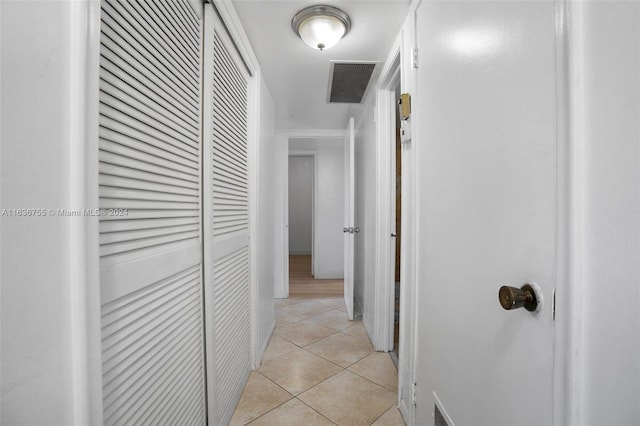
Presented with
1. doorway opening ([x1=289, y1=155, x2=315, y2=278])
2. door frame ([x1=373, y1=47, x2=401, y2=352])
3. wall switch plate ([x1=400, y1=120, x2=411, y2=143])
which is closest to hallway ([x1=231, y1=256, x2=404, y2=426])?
door frame ([x1=373, y1=47, x2=401, y2=352])

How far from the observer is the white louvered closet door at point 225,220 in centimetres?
126

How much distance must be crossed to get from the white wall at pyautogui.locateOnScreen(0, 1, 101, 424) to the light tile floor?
1246mm

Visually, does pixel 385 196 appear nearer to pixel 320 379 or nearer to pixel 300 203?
pixel 320 379

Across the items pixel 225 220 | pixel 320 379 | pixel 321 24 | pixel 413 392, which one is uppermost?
pixel 321 24

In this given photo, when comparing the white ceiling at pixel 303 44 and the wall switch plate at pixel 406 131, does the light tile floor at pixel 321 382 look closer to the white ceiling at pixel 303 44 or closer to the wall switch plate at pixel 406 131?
the wall switch plate at pixel 406 131

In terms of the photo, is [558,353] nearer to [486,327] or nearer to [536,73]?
[486,327]

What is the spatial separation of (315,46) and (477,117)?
114 centimetres

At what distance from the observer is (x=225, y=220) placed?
4.90 feet

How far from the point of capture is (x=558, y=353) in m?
0.54

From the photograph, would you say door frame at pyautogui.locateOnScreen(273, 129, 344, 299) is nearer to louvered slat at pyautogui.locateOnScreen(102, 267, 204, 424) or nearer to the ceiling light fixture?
the ceiling light fixture

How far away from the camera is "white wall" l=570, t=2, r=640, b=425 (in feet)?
1.46

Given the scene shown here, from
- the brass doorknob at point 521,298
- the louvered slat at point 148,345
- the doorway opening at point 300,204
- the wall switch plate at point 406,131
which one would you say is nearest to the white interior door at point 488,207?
the brass doorknob at point 521,298

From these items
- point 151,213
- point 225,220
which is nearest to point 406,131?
point 225,220

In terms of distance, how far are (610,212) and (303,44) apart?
1810mm
